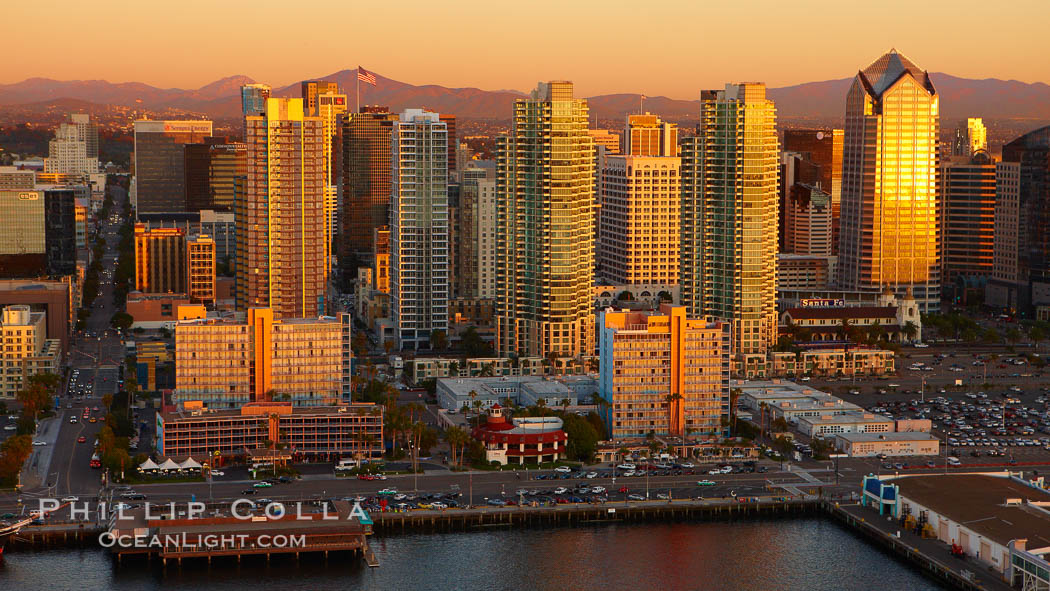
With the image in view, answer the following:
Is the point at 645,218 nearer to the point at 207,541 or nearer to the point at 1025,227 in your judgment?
the point at 1025,227

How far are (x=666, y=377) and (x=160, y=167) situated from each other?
10839 centimetres

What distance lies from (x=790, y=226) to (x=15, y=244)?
6951 centimetres

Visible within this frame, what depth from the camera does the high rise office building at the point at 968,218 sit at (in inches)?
5374

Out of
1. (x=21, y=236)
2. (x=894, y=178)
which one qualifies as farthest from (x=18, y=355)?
(x=894, y=178)

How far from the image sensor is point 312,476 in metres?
70.2

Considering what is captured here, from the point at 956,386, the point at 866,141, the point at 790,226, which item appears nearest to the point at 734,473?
the point at 956,386

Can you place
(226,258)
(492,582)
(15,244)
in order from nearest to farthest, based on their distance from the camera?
(492,582)
(15,244)
(226,258)

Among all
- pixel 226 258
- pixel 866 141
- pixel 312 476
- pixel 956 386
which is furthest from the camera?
pixel 226 258

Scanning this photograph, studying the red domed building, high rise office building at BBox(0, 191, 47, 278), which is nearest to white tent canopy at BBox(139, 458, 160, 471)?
the red domed building

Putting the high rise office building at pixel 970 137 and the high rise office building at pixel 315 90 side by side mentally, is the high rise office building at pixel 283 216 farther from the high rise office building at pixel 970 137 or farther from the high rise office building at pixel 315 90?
the high rise office building at pixel 970 137

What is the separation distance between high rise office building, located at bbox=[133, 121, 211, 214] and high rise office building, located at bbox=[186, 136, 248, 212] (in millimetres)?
904

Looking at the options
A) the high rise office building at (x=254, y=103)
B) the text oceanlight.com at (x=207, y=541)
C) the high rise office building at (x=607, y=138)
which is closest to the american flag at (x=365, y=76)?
the high rise office building at (x=254, y=103)

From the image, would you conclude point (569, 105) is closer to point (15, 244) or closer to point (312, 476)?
point (312, 476)

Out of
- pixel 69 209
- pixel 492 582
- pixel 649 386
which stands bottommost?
pixel 492 582
